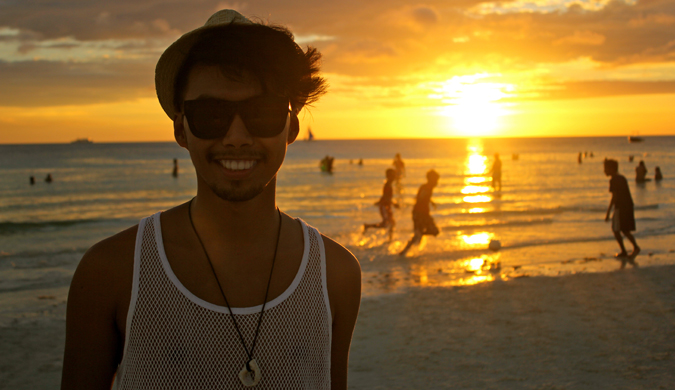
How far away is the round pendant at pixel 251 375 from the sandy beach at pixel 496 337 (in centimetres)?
379

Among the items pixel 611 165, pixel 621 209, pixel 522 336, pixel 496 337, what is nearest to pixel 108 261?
pixel 496 337

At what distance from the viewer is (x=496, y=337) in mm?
6328

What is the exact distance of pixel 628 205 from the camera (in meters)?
10.9

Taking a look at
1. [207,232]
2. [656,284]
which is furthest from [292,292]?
[656,284]

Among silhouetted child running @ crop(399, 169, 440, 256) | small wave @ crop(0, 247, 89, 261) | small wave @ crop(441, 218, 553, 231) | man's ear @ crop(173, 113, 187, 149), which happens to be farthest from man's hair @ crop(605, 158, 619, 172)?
small wave @ crop(0, 247, 89, 261)

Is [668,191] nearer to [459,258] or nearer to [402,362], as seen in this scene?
[459,258]

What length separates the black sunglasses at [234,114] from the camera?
5.54 ft

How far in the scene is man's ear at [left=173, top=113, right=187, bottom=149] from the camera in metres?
1.83

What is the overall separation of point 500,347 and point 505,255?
6.70m

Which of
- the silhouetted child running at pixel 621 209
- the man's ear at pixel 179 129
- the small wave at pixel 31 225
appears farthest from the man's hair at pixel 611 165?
the small wave at pixel 31 225

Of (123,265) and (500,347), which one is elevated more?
(123,265)

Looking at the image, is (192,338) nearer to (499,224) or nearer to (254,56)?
(254,56)

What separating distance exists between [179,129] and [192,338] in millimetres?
754

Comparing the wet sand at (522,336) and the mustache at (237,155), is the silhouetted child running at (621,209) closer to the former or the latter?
the wet sand at (522,336)
